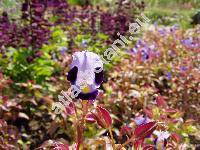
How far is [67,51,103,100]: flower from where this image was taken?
146 cm

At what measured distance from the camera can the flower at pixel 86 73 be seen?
4.80 feet

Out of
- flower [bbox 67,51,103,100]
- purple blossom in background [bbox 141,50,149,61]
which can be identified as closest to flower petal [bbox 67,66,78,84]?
flower [bbox 67,51,103,100]

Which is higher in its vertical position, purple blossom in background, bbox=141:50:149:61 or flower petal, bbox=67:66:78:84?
flower petal, bbox=67:66:78:84

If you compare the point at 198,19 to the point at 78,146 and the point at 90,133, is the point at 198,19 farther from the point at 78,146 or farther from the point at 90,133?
the point at 78,146

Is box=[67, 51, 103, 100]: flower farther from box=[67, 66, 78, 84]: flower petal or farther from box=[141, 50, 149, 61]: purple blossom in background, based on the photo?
box=[141, 50, 149, 61]: purple blossom in background

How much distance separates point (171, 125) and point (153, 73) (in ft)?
6.99

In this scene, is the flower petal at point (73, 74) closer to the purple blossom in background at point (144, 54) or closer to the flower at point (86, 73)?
the flower at point (86, 73)

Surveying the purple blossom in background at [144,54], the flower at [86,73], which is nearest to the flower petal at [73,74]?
the flower at [86,73]

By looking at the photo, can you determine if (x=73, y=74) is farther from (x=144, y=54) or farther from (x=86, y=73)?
(x=144, y=54)

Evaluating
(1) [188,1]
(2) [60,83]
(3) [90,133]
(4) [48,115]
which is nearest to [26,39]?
(2) [60,83]

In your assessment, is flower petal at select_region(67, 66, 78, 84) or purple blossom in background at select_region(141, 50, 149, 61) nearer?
flower petal at select_region(67, 66, 78, 84)

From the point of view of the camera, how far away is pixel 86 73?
1472 millimetres

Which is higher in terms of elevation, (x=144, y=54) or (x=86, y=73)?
(x=86, y=73)

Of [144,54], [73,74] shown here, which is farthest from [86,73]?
[144,54]
